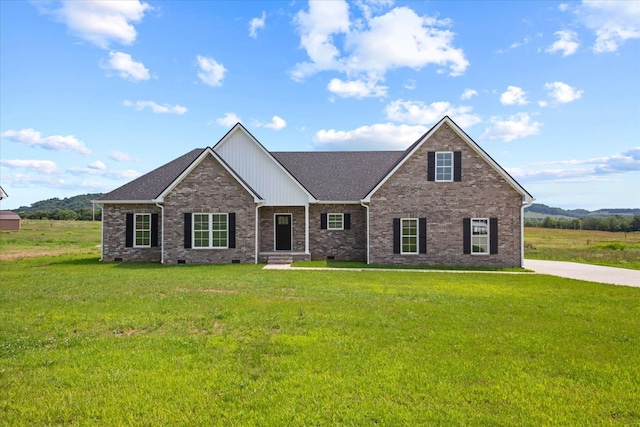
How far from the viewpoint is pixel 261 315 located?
8.43m

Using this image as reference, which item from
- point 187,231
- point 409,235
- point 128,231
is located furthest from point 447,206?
point 128,231

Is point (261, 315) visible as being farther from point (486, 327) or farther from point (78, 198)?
point (78, 198)

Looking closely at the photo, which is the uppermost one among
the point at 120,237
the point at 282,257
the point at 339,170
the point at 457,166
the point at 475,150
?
the point at 475,150

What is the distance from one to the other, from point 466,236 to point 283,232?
9.54 meters

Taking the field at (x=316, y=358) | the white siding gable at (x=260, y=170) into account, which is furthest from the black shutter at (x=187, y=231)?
the field at (x=316, y=358)

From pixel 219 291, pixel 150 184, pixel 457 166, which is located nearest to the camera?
pixel 219 291

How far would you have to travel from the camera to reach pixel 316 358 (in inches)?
233

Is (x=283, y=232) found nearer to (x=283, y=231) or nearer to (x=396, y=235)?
(x=283, y=231)

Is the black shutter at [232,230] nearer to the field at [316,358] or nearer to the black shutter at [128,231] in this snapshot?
the black shutter at [128,231]

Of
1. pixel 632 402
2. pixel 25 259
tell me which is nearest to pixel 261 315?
pixel 632 402

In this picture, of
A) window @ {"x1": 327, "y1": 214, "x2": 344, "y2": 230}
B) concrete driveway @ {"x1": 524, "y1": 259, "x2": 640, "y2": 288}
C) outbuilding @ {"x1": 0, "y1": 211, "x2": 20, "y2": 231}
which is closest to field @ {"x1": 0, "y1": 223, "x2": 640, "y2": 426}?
concrete driveway @ {"x1": 524, "y1": 259, "x2": 640, "y2": 288}

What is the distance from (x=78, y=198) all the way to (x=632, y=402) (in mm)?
154333

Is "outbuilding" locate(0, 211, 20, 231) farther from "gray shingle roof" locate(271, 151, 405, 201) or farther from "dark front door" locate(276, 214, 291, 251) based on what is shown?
"dark front door" locate(276, 214, 291, 251)

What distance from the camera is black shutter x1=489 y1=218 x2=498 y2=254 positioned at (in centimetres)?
1961
